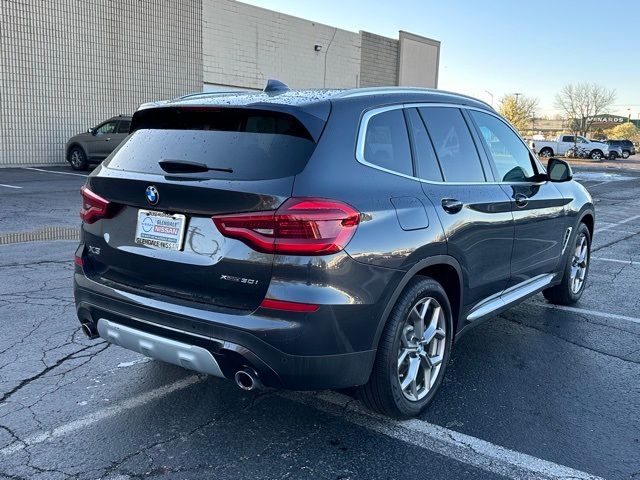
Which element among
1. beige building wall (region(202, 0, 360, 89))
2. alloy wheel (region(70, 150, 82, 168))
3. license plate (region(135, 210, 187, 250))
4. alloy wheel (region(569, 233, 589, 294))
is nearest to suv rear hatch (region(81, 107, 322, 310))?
license plate (region(135, 210, 187, 250))

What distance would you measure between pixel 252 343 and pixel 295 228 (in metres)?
0.59

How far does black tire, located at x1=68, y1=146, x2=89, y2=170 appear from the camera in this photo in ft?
63.8

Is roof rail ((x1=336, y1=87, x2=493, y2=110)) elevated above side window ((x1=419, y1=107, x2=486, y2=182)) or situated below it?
above

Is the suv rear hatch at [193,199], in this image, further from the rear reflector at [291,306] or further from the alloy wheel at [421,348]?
the alloy wheel at [421,348]

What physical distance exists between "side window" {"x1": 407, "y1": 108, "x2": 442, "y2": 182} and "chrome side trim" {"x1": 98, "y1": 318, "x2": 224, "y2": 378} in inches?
63.8

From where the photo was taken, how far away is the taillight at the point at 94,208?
3.42m

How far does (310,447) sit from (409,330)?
0.86m

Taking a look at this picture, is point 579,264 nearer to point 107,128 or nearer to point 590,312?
point 590,312

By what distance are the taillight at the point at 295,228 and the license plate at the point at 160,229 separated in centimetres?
33

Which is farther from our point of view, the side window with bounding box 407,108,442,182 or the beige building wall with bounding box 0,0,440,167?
the beige building wall with bounding box 0,0,440,167

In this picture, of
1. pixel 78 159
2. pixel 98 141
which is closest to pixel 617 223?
pixel 98 141

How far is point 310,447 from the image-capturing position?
3.25m

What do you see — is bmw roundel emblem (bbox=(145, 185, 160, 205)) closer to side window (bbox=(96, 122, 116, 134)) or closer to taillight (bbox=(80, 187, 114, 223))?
taillight (bbox=(80, 187, 114, 223))

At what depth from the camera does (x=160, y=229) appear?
10.4 feet
